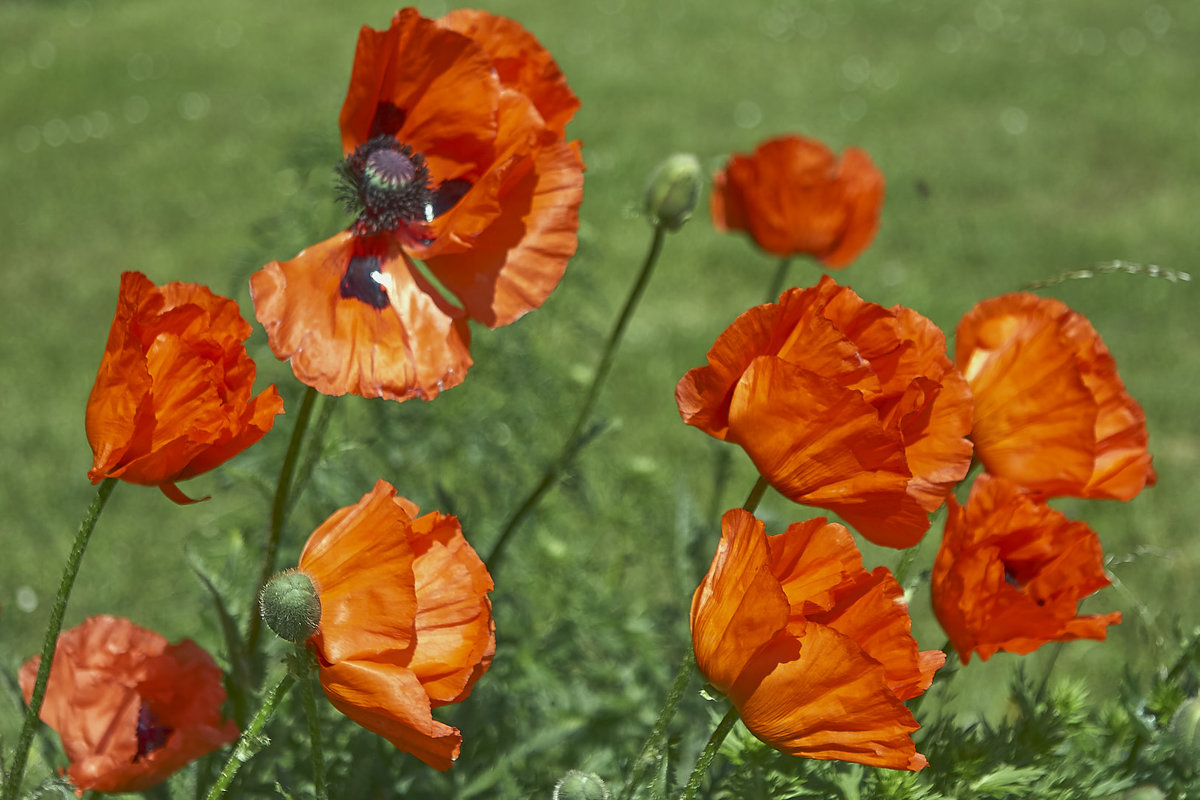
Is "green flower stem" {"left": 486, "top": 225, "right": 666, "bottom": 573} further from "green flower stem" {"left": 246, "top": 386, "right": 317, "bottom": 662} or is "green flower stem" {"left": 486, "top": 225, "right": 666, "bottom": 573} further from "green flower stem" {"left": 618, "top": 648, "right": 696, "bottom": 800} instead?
"green flower stem" {"left": 618, "top": 648, "right": 696, "bottom": 800}

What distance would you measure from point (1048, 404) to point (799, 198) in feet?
3.03

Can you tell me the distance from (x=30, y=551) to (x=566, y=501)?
5.16 feet

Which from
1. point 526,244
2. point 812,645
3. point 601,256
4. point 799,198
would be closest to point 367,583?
point 812,645

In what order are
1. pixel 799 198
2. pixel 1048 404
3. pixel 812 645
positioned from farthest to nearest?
pixel 799 198 < pixel 1048 404 < pixel 812 645

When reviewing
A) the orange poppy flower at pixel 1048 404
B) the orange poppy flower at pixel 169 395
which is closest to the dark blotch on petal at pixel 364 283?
the orange poppy flower at pixel 169 395

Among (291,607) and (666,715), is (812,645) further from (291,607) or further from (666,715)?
(291,607)

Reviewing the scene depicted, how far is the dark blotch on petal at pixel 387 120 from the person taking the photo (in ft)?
4.25

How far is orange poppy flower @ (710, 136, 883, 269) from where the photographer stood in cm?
200

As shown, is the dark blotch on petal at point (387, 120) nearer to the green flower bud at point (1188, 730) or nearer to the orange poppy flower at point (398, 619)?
the orange poppy flower at point (398, 619)

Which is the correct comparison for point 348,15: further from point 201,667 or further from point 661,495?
point 201,667

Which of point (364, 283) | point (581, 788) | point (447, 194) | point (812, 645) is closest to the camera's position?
point (812, 645)

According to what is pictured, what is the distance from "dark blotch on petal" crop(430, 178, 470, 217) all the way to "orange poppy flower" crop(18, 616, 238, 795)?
53 cm

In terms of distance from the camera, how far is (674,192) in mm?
1461

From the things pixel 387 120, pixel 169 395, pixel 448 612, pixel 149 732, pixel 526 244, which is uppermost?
pixel 387 120
